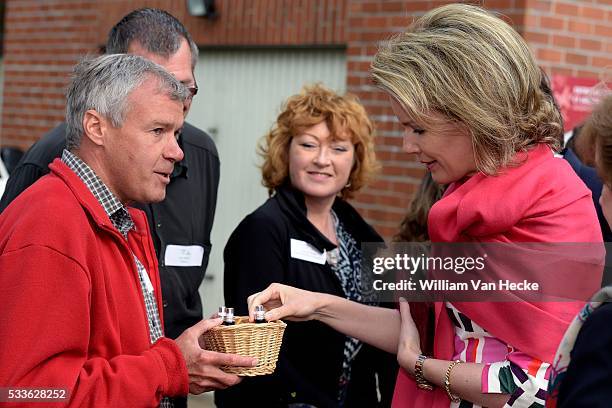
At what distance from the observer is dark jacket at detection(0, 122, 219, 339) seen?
11.7 ft

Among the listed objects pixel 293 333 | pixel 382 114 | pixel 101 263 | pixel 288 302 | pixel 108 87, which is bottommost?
pixel 293 333

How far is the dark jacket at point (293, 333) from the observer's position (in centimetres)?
371

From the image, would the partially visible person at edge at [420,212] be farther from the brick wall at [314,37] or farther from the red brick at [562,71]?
the red brick at [562,71]

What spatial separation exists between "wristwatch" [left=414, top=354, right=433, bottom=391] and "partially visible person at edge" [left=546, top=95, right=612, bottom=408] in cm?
79

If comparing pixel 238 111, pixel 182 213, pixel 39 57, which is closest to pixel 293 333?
pixel 182 213

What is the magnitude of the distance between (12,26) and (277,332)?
7.72 m

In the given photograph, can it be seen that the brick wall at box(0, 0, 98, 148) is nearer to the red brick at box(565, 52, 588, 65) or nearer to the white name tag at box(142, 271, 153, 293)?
the red brick at box(565, 52, 588, 65)

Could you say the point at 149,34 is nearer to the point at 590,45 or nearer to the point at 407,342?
the point at 407,342

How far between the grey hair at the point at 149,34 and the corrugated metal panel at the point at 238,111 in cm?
341

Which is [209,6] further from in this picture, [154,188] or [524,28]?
[154,188]

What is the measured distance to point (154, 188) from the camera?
274cm

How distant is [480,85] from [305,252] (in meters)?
1.55

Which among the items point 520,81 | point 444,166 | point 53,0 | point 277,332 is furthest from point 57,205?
point 53,0

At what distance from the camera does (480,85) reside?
2570mm
